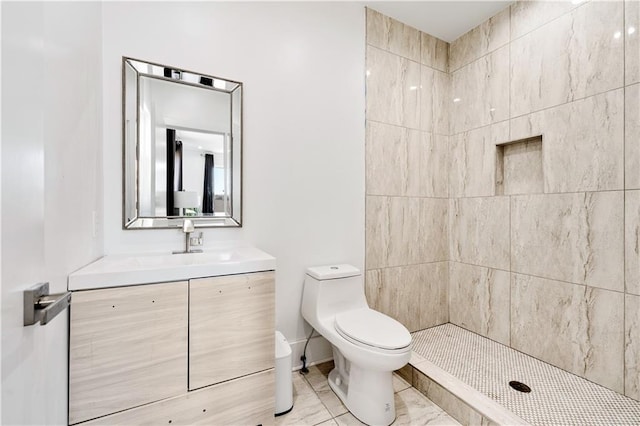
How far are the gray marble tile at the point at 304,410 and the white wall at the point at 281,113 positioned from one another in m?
0.32

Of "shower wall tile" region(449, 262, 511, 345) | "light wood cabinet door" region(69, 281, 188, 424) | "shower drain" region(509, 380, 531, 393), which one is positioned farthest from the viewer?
"shower wall tile" region(449, 262, 511, 345)

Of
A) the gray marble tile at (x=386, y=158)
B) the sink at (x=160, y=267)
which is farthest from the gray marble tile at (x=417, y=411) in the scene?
A: the gray marble tile at (x=386, y=158)

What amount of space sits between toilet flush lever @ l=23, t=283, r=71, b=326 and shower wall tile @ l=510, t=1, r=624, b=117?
260 centimetres

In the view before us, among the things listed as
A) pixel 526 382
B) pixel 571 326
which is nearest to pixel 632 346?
pixel 571 326

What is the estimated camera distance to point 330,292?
182 cm

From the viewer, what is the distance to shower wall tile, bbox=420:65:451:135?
2422 mm

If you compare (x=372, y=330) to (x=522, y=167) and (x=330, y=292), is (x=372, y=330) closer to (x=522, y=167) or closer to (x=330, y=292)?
(x=330, y=292)

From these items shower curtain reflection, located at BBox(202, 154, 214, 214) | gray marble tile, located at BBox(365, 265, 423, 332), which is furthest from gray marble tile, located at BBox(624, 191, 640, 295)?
shower curtain reflection, located at BBox(202, 154, 214, 214)

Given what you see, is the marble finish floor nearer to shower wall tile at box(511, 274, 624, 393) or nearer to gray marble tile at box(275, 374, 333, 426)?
gray marble tile at box(275, 374, 333, 426)

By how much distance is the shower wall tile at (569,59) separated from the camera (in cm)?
161

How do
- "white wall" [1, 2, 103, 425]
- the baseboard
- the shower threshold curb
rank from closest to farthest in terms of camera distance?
"white wall" [1, 2, 103, 425] < the shower threshold curb < the baseboard

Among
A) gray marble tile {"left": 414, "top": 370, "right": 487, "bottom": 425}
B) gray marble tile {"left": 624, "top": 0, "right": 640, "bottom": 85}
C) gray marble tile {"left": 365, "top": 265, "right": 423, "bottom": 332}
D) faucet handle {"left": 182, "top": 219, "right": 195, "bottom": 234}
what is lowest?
gray marble tile {"left": 414, "top": 370, "right": 487, "bottom": 425}

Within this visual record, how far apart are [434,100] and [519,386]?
7.15 feet

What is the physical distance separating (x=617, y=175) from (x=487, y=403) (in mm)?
Answer: 1457
